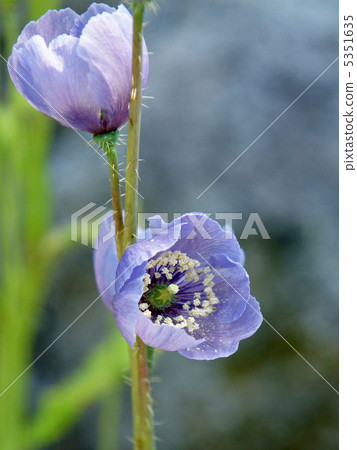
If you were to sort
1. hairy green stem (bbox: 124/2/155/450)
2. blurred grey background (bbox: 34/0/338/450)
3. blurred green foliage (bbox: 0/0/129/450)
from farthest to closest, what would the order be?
blurred grey background (bbox: 34/0/338/450), blurred green foliage (bbox: 0/0/129/450), hairy green stem (bbox: 124/2/155/450)

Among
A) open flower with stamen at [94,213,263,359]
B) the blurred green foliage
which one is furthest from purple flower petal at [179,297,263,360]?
the blurred green foliage

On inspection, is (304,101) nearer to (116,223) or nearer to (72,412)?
(72,412)

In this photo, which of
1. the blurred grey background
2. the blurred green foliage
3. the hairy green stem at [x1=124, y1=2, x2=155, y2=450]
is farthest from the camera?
the blurred grey background

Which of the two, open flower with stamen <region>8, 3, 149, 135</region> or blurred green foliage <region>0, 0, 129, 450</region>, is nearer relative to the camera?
open flower with stamen <region>8, 3, 149, 135</region>

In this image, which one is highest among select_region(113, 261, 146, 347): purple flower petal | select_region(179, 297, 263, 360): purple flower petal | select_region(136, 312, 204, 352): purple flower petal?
Answer: select_region(113, 261, 146, 347): purple flower petal

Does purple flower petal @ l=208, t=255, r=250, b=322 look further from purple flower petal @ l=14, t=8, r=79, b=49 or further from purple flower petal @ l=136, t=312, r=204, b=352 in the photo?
purple flower petal @ l=14, t=8, r=79, b=49

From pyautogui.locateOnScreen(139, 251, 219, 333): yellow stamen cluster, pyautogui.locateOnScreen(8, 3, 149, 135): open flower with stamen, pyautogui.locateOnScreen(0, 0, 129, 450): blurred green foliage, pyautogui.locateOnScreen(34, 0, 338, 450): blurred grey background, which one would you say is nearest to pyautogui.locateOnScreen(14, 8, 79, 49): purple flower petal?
pyautogui.locateOnScreen(8, 3, 149, 135): open flower with stamen

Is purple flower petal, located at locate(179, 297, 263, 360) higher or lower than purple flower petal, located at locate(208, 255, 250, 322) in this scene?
lower

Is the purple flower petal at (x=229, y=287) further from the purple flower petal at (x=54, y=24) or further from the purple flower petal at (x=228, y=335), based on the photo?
the purple flower petal at (x=54, y=24)
